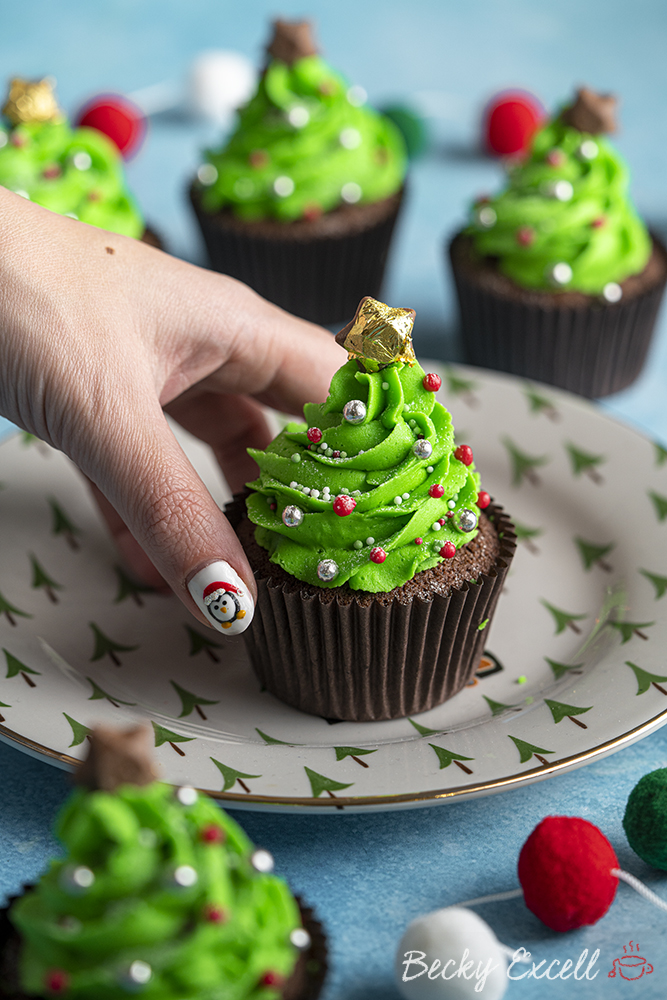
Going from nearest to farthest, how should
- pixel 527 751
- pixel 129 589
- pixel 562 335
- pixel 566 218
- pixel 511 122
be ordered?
pixel 527 751 < pixel 129 589 < pixel 566 218 < pixel 562 335 < pixel 511 122

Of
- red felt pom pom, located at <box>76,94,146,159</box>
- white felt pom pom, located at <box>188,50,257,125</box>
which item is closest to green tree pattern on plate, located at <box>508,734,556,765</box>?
red felt pom pom, located at <box>76,94,146,159</box>

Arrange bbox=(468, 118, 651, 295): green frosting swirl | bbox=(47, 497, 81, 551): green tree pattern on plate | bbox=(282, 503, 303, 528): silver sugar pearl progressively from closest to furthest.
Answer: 1. bbox=(282, 503, 303, 528): silver sugar pearl
2. bbox=(47, 497, 81, 551): green tree pattern on plate
3. bbox=(468, 118, 651, 295): green frosting swirl

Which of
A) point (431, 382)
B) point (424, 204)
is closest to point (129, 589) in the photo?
point (431, 382)

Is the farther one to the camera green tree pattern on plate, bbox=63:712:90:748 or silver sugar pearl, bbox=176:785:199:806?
green tree pattern on plate, bbox=63:712:90:748

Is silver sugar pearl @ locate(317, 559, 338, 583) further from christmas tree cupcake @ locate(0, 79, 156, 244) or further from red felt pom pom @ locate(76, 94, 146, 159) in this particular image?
red felt pom pom @ locate(76, 94, 146, 159)

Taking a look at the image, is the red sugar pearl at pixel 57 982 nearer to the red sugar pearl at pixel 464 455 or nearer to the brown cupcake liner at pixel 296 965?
the brown cupcake liner at pixel 296 965

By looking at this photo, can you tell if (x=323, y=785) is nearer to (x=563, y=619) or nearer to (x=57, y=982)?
(x=57, y=982)
